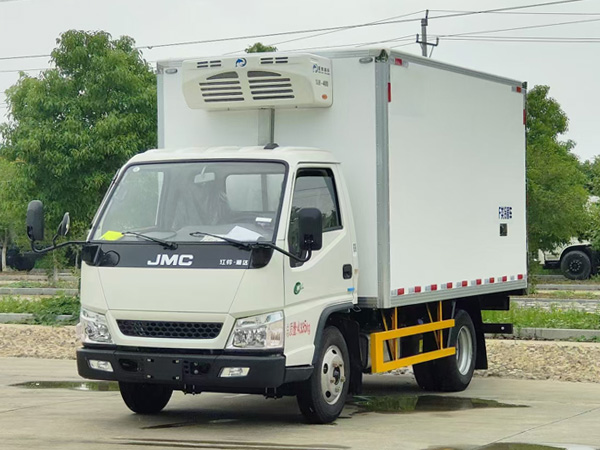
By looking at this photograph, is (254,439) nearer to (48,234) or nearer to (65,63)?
(65,63)

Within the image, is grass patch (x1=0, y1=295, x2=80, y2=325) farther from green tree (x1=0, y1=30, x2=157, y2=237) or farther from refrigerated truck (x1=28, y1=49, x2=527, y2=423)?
refrigerated truck (x1=28, y1=49, x2=527, y2=423)

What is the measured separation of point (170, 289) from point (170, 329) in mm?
345

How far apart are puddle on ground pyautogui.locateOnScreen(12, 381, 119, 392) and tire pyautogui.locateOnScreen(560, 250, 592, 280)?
25.8m

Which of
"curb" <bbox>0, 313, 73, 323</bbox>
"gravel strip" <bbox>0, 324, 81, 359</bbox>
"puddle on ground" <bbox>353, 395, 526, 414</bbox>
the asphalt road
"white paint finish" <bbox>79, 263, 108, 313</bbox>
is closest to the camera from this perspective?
the asphalt road

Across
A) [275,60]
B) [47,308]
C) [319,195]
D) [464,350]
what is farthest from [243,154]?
[47,308]

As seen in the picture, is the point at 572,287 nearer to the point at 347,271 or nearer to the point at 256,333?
the point at 347,271

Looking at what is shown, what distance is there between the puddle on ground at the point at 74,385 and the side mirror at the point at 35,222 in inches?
141

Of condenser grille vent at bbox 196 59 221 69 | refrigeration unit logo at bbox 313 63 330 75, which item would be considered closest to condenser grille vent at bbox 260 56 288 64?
refrigeration unit logo at bbox 313 63 330 75

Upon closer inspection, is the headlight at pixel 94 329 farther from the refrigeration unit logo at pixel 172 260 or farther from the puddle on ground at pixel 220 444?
the puddle on ground at pixel 220 444

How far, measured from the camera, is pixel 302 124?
11703 mm

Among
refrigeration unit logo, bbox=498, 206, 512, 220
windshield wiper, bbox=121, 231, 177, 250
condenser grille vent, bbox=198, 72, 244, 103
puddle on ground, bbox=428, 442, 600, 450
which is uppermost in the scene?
condenser grille vent, bbox=198, 72, 244, 103

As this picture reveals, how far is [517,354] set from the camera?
16766mm

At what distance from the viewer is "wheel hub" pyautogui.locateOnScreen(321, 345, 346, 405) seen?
35.6 ft

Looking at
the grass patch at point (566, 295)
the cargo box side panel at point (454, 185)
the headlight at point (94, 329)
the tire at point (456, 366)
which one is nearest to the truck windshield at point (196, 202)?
the headlight at point (94, 329)
